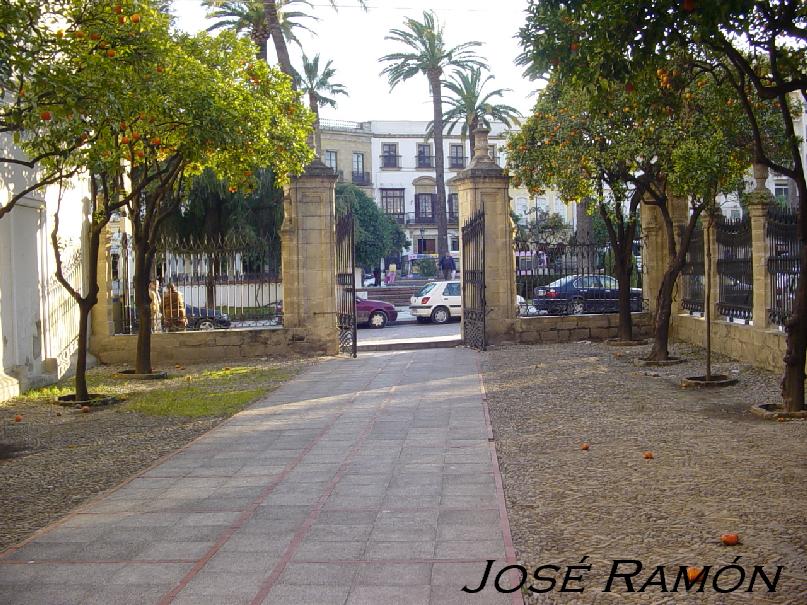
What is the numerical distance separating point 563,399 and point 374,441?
3.41 meters

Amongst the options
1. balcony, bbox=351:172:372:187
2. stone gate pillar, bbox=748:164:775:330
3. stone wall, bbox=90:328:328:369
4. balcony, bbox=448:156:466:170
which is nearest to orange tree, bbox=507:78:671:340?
stone gate pillar, bbox=748:164:775:330

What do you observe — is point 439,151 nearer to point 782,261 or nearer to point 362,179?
point 362,179

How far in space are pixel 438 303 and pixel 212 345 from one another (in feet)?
43.9

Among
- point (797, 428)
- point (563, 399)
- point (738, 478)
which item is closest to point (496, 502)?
point (738, 478)

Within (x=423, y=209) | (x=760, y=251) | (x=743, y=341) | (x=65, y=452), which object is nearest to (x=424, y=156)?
(x=423, y=209)

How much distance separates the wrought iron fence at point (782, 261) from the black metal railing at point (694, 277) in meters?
3.39

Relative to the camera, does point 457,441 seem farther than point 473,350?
No

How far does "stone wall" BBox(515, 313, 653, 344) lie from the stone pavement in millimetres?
8812

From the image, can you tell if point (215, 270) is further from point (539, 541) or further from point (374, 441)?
point (539, 541)

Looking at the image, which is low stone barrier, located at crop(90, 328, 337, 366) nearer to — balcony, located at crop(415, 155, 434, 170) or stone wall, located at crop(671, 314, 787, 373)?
stone wall, located at crop(671, 314, 787, 373)

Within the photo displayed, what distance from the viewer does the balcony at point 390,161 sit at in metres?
71.2

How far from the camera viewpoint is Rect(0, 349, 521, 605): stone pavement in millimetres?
4836

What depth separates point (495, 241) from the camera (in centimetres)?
1839

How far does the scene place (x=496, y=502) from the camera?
21.0ft
